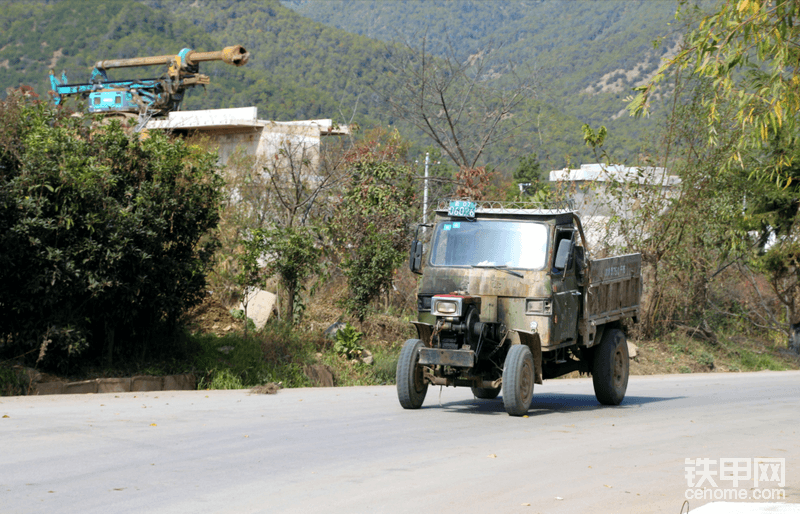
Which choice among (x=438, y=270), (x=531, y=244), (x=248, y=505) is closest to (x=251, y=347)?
(x=438, y=270)

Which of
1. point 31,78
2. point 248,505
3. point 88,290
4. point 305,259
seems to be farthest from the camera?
point 31,78

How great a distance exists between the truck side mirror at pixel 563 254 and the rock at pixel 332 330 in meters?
6.79

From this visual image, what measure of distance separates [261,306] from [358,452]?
970 centimetres

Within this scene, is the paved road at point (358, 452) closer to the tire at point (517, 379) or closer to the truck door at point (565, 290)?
the tire at point (517, 379)

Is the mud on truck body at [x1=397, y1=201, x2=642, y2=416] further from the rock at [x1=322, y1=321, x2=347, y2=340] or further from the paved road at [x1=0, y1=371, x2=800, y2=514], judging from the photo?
the rock at [x1=322, y1=321, x2=347, y2=340]

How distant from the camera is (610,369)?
12711 mm

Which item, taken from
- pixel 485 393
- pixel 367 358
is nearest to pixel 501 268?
pixel 485 393

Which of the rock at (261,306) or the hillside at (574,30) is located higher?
the hillside at (574,30)

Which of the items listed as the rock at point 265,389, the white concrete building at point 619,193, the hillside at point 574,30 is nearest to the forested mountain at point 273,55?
the hillside at point 574,30

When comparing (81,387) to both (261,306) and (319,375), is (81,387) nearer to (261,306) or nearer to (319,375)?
(319,375)

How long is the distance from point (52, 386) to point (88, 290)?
1.48 metres

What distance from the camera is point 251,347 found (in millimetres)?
15680

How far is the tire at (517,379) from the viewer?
34.7 feet

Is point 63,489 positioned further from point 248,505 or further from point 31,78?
point 31,78
